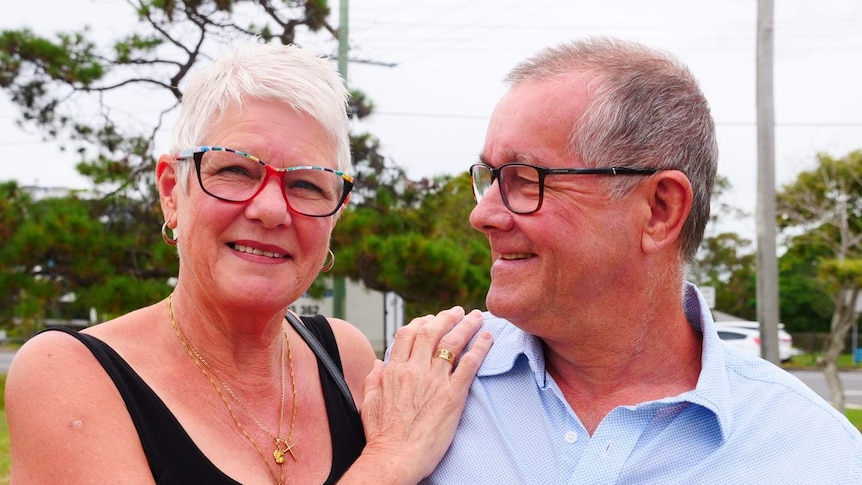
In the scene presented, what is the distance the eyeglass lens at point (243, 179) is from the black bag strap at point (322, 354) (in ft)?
1.67

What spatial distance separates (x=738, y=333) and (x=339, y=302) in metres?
12.9

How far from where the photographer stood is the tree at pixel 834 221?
10523 mm

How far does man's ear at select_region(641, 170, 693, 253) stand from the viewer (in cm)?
193

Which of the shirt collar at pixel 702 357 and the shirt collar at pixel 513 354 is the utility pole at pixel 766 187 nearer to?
the shirt collar at pixel 702 357

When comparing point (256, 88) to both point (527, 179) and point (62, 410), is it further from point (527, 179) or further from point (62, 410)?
point (62, 410)

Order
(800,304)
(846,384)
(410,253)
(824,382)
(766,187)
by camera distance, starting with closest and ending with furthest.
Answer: (766,187), (410,253), (824,382), (846,384), (800,304)

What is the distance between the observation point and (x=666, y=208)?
76.9 inches

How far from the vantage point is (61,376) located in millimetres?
1646

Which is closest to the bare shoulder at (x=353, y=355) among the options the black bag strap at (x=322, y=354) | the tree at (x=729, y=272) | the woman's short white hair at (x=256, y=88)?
the black bag strap at (x=322, y=354)

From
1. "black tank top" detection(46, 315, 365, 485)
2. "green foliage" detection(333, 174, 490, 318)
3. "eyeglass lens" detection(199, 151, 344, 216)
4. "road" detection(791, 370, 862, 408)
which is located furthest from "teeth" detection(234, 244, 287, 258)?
"road" detection(791, 370, 862, 408)

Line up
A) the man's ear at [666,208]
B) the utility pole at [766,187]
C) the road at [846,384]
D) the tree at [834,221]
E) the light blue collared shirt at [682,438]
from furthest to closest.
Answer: the road at [846,384]
the tree at [834,221]
the utility pole at [766,187]
the man's ear at [666,208]
the light blue collared shirt at [682,438]

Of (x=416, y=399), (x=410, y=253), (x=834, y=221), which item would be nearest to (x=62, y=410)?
(x=416, y=399)

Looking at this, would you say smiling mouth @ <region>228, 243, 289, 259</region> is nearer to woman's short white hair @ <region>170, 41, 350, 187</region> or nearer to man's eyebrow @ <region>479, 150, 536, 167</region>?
woman's short white hair @ <region>170, 41, 350, 187</region>

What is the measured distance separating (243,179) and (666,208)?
103 cm
